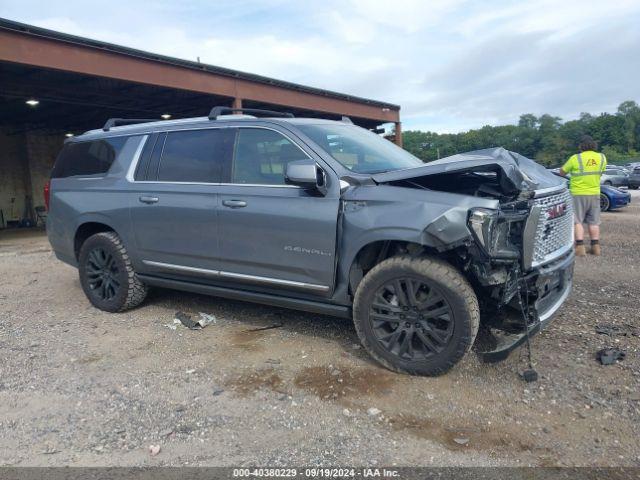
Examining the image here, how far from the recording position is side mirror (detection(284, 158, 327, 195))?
3455 millimetres

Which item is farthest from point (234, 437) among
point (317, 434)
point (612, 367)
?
point (612, 367)

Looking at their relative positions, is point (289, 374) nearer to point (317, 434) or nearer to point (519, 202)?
point (317, 434)

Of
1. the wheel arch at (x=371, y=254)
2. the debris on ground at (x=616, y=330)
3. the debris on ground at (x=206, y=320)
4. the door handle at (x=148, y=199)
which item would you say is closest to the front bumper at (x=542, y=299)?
the debris on ground at (x=616, y=330)

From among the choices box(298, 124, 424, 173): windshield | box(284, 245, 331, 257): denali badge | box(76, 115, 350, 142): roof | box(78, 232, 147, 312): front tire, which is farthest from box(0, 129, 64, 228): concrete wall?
box(284, 245, 331, 257): denali badge

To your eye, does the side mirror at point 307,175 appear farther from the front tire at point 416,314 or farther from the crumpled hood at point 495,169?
the front tire at point 416,314

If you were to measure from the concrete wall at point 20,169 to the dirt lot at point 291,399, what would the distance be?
18.6 metres

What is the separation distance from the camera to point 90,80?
42.7 ft

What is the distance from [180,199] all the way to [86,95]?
1193cm

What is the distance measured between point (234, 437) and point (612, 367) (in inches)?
103

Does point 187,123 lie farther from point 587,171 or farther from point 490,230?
point 587,171

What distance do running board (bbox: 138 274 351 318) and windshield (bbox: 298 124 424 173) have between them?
1.07m

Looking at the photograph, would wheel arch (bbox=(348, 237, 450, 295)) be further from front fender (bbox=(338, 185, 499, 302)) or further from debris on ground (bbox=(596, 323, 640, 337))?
debris on ground (bbox=(596, 323, 640, 337))

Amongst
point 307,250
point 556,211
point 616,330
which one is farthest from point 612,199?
point 307,250

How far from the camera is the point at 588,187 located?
24.8 ft
